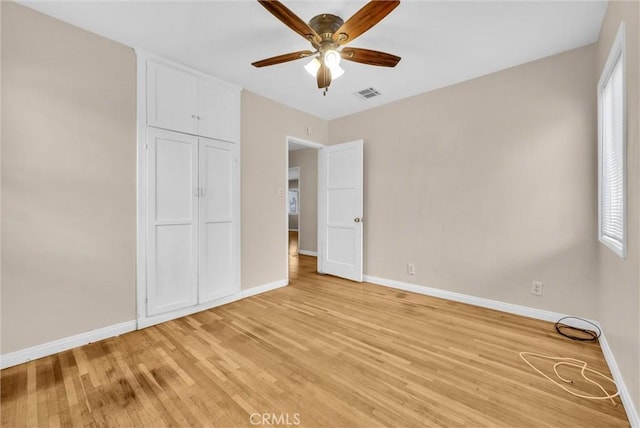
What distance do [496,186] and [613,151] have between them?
1040 millimetres

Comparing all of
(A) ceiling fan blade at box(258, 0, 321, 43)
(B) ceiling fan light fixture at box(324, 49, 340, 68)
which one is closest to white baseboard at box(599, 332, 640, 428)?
(B) ceiling fan light fixture at box(324, 49, 340, 68)

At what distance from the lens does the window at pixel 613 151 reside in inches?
65.0

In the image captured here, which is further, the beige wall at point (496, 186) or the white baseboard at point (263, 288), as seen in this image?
the white baseboard at point (263, 288)

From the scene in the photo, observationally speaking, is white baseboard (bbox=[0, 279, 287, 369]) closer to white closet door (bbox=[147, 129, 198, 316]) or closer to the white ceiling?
white closet door (bbox=[147, 129, 198, 316])

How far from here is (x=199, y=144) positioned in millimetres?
2975

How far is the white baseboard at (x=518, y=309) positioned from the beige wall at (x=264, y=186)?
151cm

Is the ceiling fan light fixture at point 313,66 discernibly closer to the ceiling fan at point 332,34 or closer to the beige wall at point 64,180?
the ceiling fan at point 332,34

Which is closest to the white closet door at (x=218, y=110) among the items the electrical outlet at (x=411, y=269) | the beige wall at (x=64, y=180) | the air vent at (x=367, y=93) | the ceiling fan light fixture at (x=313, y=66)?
the beige wall at (x=64, y=180)

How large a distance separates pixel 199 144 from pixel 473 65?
3043mm

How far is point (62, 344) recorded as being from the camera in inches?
85.4

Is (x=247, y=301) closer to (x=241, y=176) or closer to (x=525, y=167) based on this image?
(x=241, y=176)

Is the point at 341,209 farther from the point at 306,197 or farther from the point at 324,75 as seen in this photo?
the point at 306,197

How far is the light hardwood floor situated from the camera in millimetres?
1507

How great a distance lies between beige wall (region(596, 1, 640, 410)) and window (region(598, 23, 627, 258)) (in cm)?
9
